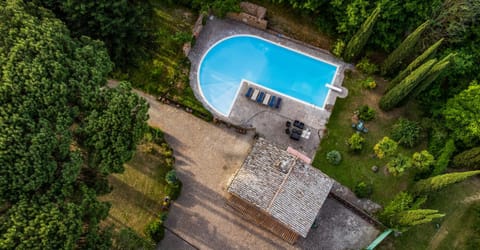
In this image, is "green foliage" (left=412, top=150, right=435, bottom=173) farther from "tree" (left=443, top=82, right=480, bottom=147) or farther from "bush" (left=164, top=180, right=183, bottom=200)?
"bush" (left=164, top=180, right=183, bottom=200)

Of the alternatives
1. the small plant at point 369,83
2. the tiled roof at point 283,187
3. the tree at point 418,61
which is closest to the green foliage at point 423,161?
the tree at point 418,61

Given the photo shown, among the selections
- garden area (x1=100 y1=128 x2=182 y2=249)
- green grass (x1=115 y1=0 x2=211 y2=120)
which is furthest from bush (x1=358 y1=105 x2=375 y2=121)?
garden area (x1=100 y1=128 x2=182 y2=249)

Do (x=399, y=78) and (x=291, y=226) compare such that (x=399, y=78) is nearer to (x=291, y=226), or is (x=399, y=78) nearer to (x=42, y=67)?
(x=291, y=226)

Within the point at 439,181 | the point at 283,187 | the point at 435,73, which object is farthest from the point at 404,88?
the point at 283,187

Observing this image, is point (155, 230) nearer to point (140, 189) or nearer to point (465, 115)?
point (140, 189)

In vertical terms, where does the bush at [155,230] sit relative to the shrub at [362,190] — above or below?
below

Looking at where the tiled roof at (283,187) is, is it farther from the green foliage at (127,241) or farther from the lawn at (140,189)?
the green foliage at (127,241)

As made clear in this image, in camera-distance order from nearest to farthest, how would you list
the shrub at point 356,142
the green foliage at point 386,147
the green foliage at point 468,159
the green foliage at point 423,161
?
the green foliage at point 468,159 → the green foliage at point 423,161 → the green foliage at point 386,147 → the shrub at point 356,142
